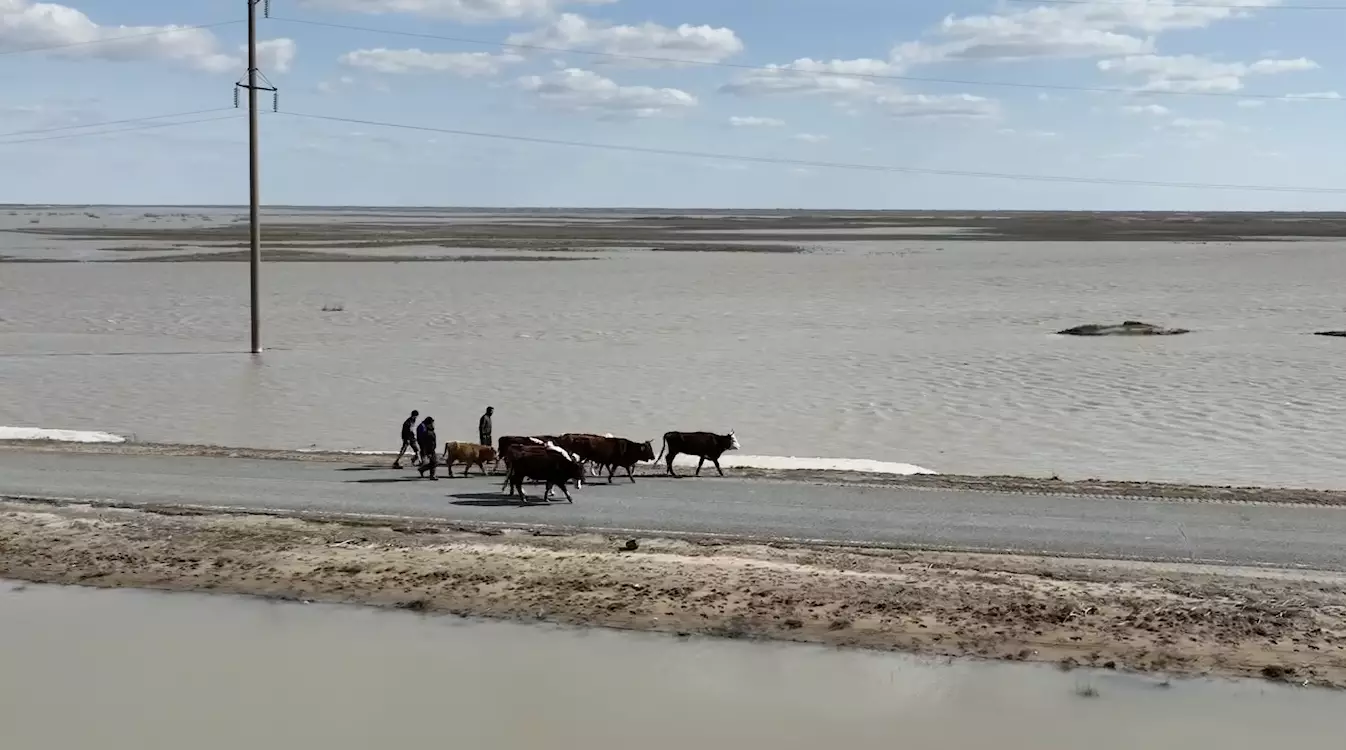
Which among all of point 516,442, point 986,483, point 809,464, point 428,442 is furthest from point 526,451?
point 986,483

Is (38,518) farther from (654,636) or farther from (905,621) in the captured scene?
(905,621)

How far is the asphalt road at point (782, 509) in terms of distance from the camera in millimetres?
16531

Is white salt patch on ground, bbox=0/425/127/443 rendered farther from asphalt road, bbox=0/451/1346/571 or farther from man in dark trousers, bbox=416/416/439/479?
man in dark trousers, bbox=416/416/439/479

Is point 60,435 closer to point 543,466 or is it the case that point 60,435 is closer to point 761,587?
point 543,466

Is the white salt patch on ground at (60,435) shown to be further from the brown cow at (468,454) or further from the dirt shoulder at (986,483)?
the brown cow at (468,454)

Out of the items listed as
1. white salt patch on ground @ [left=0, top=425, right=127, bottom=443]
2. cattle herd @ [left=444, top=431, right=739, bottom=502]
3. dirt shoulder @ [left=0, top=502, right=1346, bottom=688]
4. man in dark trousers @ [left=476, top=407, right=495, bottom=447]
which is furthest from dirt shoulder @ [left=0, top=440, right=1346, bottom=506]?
dirt shoulder @ [left=0, top=502, right=1346, bottom=688]

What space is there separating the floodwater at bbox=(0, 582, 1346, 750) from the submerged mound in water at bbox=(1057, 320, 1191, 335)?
33.6 metres

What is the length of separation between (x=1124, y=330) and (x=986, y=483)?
26.2 metres

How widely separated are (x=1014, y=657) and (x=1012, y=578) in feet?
6.43

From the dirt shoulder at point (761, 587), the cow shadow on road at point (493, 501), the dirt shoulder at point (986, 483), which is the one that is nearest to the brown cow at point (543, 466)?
the cow shadow on road at point (493, 501)

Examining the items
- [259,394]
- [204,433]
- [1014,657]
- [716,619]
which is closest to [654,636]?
[716,619]

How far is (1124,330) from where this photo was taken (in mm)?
44531

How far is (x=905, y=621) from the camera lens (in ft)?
44.4

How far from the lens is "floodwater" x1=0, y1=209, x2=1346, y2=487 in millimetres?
26266
